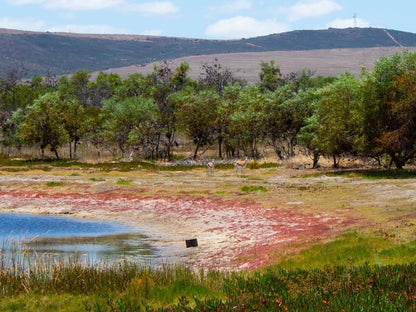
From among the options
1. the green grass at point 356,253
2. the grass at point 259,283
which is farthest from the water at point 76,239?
the green grass at point 356,253

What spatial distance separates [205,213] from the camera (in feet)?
90.9

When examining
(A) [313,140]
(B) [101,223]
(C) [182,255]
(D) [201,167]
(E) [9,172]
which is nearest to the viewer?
(C) [182,255]

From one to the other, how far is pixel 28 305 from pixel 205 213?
57.3 ft

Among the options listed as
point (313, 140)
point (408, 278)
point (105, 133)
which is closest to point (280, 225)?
point (408, 278)

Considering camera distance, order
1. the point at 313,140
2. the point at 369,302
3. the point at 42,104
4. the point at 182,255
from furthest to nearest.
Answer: the point at 42,104 → the point at 313,140 → the point at 182,255 → the point at 369,302

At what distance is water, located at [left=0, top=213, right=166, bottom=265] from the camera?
18.0 metres

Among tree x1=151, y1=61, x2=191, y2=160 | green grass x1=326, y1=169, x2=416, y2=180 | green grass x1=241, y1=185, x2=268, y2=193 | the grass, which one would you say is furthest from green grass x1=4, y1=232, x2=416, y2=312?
tree x1=151, y1=61, x2=191, y2=160

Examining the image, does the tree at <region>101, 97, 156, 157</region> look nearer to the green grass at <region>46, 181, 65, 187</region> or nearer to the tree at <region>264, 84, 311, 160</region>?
the tree at <region>264, 84, 311, 160</region>

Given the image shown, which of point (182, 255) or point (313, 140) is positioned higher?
point (313, 140)

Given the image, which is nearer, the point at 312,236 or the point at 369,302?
the point at 369,302

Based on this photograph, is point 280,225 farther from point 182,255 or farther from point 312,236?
point 182,255

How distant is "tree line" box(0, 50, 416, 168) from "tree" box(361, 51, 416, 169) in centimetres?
7

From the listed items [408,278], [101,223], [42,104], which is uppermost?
A: [42,104]

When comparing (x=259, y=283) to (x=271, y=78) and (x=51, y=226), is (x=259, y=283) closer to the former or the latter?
(x=51, y=226)
